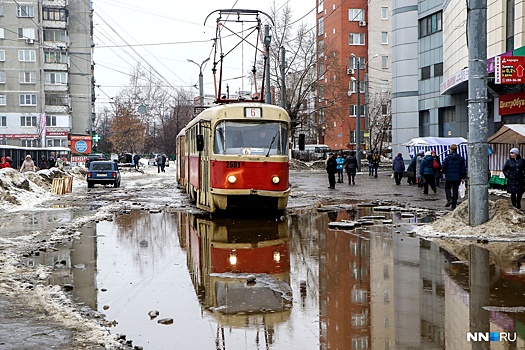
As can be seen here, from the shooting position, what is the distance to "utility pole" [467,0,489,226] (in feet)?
45.2

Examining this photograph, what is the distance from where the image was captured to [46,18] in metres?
83.2

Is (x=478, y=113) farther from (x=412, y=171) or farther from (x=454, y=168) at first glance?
(x=412, y=171)

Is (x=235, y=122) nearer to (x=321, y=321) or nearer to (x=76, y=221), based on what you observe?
(x=76, y=221)

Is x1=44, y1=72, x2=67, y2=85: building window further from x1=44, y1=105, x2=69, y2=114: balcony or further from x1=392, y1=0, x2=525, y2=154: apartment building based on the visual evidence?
x1=392, y1=0, x2=525, y2=154: apartment building

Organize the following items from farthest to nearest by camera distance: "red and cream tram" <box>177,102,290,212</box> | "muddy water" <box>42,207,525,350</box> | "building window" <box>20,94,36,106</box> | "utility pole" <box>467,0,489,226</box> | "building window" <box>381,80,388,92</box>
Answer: "building window" <box>20,94,36,106</box>
"building window" <box>381,80,388,92</box>
"red and cream tram" <box>177,102,290,212</box>
"utility pole" <box>467,0,489,226</box>
"muddy water" <box>42,207,525,350</box>

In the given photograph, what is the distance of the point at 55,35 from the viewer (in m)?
83.8

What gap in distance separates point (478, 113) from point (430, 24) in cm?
3214

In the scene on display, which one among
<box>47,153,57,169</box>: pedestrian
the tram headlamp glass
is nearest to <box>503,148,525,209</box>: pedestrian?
the tram headlamp glass

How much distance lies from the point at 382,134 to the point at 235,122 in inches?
2235

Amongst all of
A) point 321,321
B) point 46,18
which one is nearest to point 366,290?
point 321,321

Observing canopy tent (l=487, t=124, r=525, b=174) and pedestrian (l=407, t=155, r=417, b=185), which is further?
pedestrian (l=407, t=155, r=417, b=185)

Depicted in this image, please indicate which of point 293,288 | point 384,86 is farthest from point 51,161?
point 293,288

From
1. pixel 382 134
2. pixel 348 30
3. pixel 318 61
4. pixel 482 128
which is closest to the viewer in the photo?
pixel 482 128

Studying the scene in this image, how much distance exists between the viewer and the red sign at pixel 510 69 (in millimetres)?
22688
